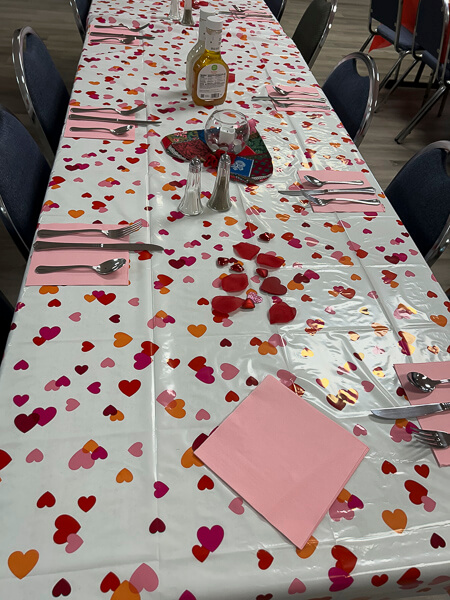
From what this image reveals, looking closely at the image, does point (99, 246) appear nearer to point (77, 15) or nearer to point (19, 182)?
point (19, 182)

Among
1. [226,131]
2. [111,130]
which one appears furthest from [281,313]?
[111,130]

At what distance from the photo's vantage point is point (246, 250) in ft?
3.51

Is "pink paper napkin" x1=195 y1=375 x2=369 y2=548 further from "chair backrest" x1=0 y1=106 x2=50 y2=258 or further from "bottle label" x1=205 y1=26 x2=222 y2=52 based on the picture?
"bottle label" x1=205 y1=26 x2=222 y2=52

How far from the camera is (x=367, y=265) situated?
1092mm

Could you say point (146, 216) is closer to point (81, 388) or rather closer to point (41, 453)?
point (81, 388)

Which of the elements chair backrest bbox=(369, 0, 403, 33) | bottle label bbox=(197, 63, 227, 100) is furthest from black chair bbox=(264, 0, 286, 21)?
bottle label bbox=(197, 63, 227, 100)

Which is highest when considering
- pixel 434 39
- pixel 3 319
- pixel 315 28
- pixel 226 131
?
pixel 434 39

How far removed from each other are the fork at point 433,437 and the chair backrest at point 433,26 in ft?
8.66

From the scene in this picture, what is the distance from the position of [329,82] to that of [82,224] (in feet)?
4.60

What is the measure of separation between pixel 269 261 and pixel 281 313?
0.52 ft

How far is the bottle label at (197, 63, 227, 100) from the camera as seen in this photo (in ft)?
4.94

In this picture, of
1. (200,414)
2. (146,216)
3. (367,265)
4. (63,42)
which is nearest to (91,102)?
(146,216)

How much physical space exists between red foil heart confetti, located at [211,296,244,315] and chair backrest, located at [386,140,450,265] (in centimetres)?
63

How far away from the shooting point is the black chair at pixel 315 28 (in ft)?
7.32
